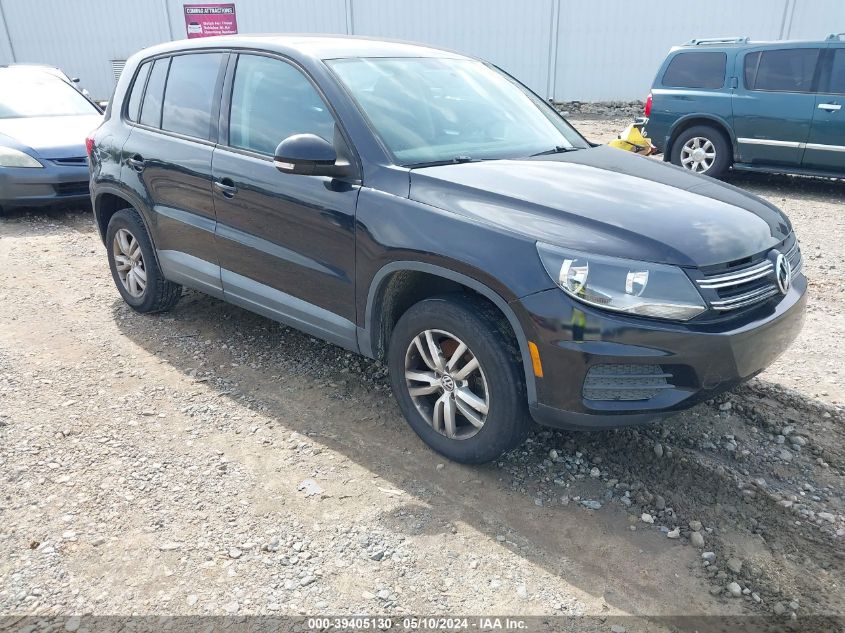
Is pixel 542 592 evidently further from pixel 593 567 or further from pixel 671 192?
pixel 671 192

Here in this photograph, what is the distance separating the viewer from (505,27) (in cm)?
1750

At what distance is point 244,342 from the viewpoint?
462 centimetres

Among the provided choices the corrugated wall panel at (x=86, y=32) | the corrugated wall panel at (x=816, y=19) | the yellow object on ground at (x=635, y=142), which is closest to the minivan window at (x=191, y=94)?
the yellow object on ground at (x=635, y=142)

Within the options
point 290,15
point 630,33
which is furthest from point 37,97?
point 630,33

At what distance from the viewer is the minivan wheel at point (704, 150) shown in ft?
30.2

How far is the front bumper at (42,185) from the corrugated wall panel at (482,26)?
38.1 ft

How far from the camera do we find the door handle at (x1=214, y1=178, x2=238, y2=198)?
3.85 m

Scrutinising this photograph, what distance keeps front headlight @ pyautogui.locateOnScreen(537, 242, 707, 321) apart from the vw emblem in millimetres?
538

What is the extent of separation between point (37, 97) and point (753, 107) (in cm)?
912

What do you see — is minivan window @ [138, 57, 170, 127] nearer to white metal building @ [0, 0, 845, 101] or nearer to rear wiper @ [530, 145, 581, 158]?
rear wiper @ [530, 145, 581, 158]

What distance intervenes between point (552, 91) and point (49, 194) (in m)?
13.1

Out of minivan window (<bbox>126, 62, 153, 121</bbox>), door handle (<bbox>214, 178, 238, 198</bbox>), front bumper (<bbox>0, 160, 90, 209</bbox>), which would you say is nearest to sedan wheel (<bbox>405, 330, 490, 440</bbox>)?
door handle (<bbox>214, 178, 238, 198</bbox>)

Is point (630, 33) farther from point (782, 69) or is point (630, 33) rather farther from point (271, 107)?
point (271, 107)

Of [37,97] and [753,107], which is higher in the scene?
[37,97]
